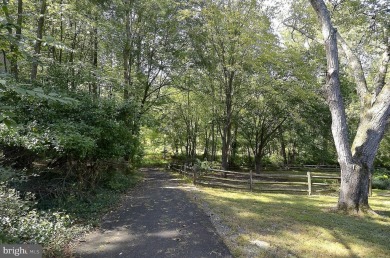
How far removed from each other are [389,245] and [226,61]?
1067 cm

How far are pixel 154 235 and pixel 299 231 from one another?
3095 millimetres

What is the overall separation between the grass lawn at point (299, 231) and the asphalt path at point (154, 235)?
0.40m

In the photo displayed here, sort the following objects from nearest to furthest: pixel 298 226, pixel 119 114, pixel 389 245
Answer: pixel 389 245, pixel 298 226, pixel 119 114

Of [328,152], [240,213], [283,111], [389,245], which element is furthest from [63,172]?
[328,152]

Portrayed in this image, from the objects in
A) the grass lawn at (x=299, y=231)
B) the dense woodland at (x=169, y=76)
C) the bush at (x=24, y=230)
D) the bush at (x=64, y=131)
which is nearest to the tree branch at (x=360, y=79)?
the dense woodland at (x=169, y=76)

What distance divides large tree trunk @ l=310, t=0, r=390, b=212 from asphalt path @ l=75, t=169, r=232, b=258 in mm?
3990

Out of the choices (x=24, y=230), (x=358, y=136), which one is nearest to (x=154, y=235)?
(x=24, y=230)

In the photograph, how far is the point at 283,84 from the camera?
45.7ft

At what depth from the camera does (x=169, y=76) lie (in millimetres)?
16172

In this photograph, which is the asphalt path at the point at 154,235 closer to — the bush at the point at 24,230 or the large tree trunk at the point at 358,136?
the bush at the point at 24,230

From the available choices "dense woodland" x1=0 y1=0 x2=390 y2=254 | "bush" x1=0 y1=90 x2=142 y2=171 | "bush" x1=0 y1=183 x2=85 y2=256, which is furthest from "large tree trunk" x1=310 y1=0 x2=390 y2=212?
"bush" x1=0 y1=183 x2=85 y2=256

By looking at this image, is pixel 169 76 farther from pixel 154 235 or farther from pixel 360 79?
pixel 154 235

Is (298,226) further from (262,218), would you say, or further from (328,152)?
(328,152)

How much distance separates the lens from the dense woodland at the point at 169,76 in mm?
6180
